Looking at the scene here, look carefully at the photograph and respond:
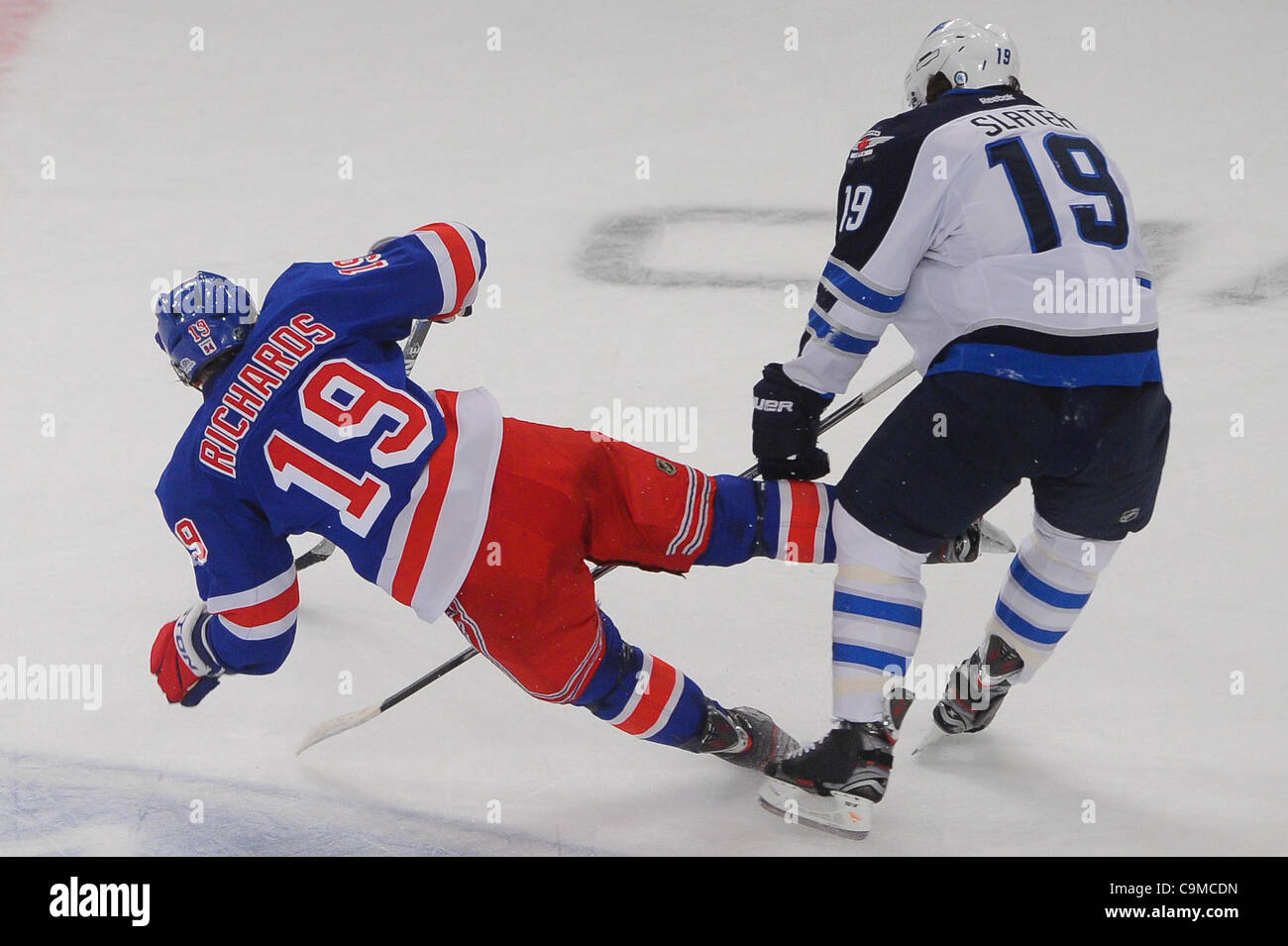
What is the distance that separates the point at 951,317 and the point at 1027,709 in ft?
3.11

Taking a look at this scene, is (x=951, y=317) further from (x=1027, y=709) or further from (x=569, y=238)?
(x=569, y=238)

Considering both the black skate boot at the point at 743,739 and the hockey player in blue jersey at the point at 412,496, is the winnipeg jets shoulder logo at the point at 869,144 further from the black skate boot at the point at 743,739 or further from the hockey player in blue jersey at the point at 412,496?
the black skate boot at the point at 743,739

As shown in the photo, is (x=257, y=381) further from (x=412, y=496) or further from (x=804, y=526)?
(x=804, y=526)

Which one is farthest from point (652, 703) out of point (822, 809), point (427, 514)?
point (427, 514)

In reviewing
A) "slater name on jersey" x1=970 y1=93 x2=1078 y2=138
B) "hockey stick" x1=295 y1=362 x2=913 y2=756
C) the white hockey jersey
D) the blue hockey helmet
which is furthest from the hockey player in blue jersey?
"slater name on jersey" x1=970 y1=93 x2=1078 y2=138

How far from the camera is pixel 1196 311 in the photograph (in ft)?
13.7

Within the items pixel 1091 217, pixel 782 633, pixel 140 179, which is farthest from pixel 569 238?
pixel 1091 217

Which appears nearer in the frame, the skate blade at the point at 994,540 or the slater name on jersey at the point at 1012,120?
the slater name on jersey at the point at 1012,120

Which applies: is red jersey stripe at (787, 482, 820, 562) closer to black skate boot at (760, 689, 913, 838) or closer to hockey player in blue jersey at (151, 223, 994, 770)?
hockey player in blue jersey at (151, 223, 994, 770)

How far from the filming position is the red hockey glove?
99.1 inches

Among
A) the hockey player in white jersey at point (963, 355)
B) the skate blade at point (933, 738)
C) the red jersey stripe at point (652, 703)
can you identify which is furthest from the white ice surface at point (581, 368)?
the hockey player in white jersey at point (963, 355)

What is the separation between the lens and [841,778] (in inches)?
93.9

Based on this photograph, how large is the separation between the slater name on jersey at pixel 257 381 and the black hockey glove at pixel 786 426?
75cm

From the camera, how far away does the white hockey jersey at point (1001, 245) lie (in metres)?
2.22
